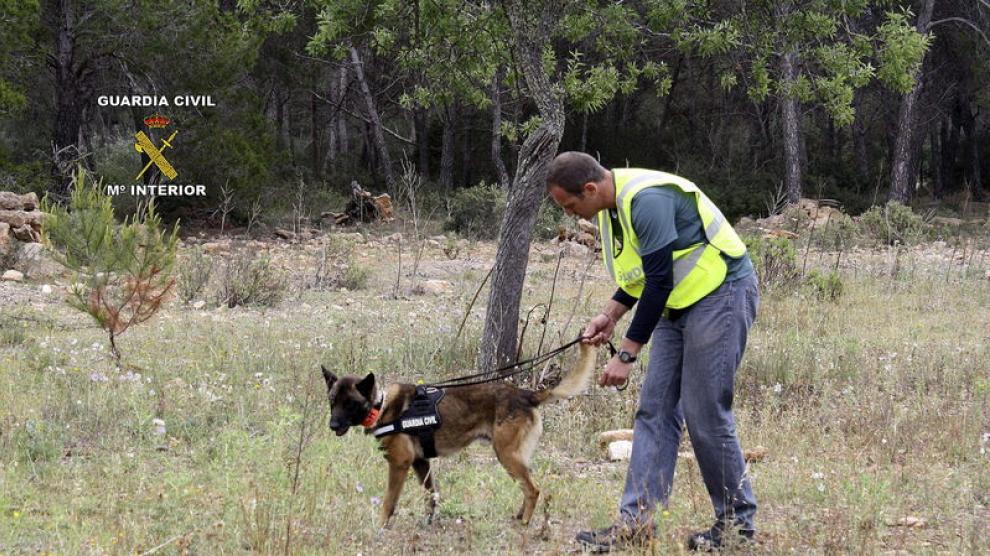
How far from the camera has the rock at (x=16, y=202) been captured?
17.1 metres

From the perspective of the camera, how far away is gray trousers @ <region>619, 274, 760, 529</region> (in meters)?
4.57

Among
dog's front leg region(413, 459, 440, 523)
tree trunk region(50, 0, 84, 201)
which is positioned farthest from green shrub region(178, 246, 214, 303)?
tree trunk region(50, 0, 84, 201)

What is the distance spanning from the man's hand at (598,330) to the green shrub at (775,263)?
323 inches

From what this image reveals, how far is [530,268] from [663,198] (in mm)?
12124

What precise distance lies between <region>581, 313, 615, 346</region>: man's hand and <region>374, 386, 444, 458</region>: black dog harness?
88 cm

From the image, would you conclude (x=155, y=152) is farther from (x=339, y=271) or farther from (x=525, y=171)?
(x=525, y=171)

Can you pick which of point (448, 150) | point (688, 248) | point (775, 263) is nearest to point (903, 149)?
point (448, 150)

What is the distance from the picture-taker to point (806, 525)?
5.17 m

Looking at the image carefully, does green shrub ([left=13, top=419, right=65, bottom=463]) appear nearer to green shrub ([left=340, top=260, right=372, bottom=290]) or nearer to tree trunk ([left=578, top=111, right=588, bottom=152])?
green shrub ([left=340, top=260, right=372, bottom=290])

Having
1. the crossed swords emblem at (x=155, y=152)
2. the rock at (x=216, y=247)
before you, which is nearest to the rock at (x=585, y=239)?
the rock at (x=216, y=247)

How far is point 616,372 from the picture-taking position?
463 centimetres

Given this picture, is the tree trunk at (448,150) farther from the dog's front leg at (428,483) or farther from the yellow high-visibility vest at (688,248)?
the yellow high-visibility vest at (688,248)

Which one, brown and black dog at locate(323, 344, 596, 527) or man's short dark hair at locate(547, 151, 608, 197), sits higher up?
man's short dark hair at locate(547, 151, 608, 197)

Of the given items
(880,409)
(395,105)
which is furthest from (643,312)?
(395,105)
